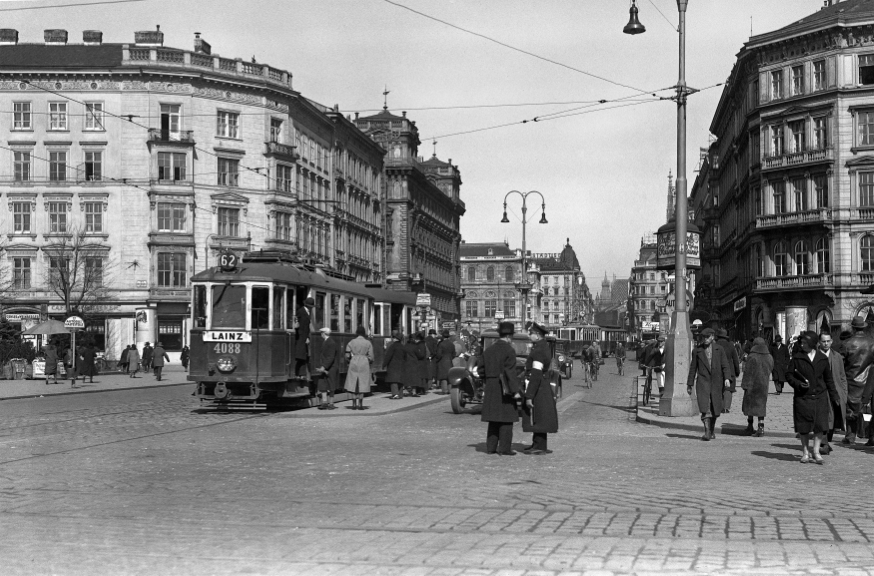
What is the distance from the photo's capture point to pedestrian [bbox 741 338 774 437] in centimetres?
1828

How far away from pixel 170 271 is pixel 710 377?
51.9 metres

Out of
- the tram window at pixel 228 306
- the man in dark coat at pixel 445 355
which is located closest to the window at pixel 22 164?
the man in dark coat at pixel 445 355

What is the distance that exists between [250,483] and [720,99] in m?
74.0

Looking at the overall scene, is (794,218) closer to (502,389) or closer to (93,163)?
(93,163)

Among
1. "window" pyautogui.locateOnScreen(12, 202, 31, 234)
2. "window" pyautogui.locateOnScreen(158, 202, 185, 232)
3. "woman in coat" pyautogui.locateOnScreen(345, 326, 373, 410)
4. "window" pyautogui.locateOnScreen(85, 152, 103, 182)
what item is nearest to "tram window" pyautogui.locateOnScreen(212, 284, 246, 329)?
"woman in coat" pyautogui.locateOnScreen(345, 326, 373, 410)

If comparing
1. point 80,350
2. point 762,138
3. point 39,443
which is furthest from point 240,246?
point 39,443

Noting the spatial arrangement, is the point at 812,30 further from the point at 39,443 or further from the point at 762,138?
the point at 39,443

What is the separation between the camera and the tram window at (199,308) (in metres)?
23.9

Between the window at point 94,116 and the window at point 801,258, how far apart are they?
40.8 meters

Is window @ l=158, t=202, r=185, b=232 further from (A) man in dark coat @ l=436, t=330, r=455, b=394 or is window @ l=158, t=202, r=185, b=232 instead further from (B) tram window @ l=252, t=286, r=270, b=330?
(B) tram window @ l=252, t=286, r=270, b=330

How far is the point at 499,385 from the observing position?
14883 mm

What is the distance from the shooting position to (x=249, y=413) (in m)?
24.2

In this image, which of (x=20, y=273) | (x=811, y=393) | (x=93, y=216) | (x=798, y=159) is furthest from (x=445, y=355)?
(x=20, y=273)

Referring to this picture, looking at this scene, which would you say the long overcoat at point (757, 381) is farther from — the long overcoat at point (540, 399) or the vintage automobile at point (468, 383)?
the vintage automobile at point (468, 383)
